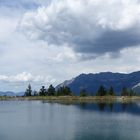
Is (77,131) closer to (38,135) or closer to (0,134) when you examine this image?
(38,135)

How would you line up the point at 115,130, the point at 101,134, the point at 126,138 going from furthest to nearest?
the point at 115,130 → the point at 101,134 → the point at 126,138

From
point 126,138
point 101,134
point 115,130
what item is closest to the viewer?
point 126,138

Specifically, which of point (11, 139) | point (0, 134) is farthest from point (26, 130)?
point (11, 139)

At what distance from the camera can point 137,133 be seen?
2798 inches

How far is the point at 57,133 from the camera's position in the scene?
70.8 meters

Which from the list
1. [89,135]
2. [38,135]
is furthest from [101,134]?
[38,135]

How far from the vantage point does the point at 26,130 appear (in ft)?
250

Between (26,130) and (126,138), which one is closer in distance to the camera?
(126,138)

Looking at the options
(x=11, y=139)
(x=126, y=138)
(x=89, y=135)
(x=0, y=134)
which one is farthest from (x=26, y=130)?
(x=126, y=138)

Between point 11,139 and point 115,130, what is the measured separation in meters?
23.4

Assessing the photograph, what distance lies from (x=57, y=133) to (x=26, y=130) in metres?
9.11

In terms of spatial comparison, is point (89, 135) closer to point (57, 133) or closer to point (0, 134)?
point (57, 133)

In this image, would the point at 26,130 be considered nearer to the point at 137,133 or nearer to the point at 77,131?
the point at 77,131

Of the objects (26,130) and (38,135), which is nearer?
(38,135)
